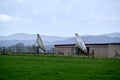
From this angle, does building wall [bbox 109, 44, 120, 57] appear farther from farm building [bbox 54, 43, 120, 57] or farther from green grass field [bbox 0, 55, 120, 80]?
green grass field [bbox 0, 55, 120, 80]

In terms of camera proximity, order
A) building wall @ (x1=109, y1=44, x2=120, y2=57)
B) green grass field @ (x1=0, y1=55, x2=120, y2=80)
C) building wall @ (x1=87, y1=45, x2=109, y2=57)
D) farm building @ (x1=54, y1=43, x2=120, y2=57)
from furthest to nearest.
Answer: building wall @ (x1=87, y1=45, x2=109, y2=57)
farm building @ (x1=54, y1=43, x2=120, y2=57)
building wall @ (x1=109, y1=44, x2=120, y2=57)
green grass field @ (x1=0, y1=55, x2=120, y2=80)

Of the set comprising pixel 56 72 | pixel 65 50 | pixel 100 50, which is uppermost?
pixel 65 50

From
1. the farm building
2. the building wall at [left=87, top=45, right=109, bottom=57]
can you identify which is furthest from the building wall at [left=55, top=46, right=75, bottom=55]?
the building wall at [left=87, top=45, right=109, bottom=57]

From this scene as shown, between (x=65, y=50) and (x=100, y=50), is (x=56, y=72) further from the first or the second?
(x=65, y=50)

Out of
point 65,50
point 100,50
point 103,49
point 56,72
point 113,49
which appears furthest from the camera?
point 65,50

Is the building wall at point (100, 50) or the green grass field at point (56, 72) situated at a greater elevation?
the building wall at point (100, 50)

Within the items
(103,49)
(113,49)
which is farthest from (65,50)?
(113,49)

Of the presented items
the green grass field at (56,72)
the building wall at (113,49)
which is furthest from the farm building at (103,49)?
the green grass field at (56,72)

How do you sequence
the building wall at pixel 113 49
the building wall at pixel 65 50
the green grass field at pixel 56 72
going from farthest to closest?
the building wall at pixel 65 50 → the building wall at pixel 113 49 → the green grass field at pixel 56 72

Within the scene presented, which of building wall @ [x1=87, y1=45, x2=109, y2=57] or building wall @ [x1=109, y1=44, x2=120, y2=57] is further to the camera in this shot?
building wall @ [x1=87, y1=45, x2=109, y2=57]

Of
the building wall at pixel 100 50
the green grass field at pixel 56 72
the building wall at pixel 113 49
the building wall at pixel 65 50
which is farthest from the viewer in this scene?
the building wall at pixel 65 50

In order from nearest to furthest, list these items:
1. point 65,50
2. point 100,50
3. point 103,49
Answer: point 103,49 → point 100,50 → point 65,50

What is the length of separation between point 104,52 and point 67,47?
46.0 feet

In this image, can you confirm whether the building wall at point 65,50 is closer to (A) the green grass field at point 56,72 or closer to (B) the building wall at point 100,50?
(B) the building wall at point 100,50
